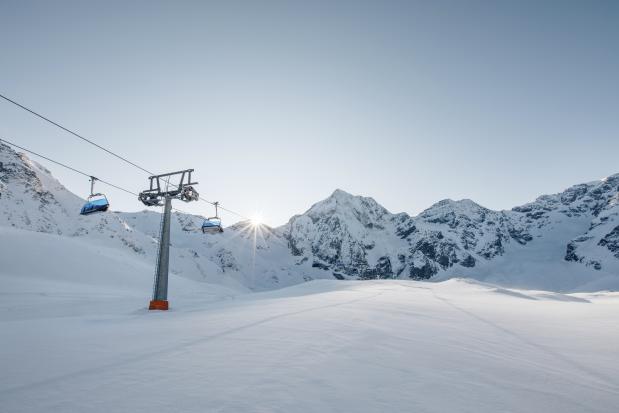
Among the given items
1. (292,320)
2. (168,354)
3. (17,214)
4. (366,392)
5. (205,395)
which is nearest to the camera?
(205,395)

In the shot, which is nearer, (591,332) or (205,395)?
(205,395)

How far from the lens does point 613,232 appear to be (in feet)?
602

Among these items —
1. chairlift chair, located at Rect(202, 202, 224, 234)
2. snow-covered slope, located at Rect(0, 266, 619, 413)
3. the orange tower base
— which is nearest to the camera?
snow-covered slope, located at Rect(0, 266, 619, 413)

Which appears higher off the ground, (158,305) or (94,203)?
(94,203)

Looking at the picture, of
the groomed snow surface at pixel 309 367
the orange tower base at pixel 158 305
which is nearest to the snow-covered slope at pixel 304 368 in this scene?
the groomed snow surface at pixel 309 367

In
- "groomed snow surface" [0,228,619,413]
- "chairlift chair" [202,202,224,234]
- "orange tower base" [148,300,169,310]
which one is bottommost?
"orange tower base" [148,300,169,310]

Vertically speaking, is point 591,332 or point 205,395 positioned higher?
point 205,395

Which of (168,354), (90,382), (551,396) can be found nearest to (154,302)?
(168,354)

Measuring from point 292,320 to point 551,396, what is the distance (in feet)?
14.3

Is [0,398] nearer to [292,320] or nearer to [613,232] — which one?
[292,320]

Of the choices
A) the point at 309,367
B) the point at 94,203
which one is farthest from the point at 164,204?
the point at 309,367

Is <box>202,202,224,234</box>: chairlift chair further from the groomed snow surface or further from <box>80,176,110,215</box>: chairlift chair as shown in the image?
the groomed snow surface

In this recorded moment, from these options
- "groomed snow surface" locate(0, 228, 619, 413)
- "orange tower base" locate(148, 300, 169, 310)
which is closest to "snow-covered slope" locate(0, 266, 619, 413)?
"groomed snow surface" locate(0, 228, 619, 413)

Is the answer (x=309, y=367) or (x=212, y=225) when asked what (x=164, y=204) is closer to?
(x=212, y=225)
